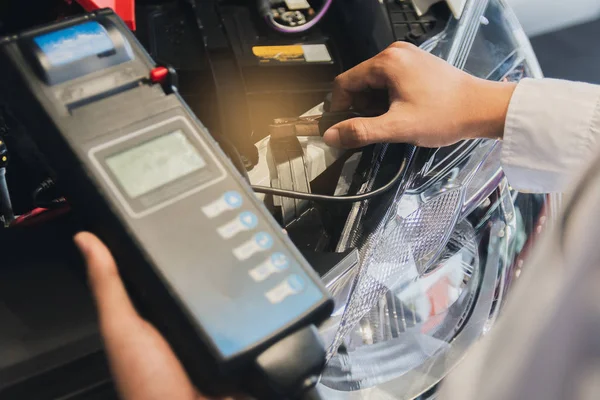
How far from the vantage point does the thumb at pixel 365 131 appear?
1.75ft

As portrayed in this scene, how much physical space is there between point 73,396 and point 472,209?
16.6 inches

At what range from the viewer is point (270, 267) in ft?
1.17

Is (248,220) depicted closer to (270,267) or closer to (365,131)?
(270,267)

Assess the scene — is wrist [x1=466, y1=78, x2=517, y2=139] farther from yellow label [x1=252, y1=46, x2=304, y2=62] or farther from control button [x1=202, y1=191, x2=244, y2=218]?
control button [x1=202, y1=191, x2=244, y2=218]

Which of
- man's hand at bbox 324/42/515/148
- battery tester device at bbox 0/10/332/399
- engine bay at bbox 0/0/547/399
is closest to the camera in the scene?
battery tester device at bbox 0/10/332/399

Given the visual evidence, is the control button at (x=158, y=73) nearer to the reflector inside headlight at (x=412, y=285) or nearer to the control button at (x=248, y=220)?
the control button at (x=248, y=220)

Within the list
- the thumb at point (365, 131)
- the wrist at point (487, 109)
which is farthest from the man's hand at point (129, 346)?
the wrist at point (487, 109)

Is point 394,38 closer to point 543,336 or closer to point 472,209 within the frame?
point 472,209

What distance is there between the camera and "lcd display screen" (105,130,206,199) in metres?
0.36

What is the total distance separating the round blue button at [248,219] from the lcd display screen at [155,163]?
0.14ft

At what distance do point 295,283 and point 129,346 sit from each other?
0.34ft

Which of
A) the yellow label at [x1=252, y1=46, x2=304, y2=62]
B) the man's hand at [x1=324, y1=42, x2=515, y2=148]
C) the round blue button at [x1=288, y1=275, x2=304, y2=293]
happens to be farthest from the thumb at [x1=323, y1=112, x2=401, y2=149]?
the round blue button at [x1=288, y1=275, x2=304, y2=293]

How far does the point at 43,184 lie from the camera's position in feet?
1.56

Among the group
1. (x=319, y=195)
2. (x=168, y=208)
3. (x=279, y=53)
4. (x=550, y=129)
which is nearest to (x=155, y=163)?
(x=168, y=208)
